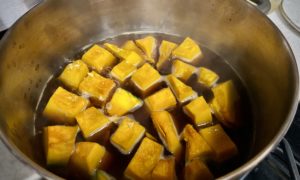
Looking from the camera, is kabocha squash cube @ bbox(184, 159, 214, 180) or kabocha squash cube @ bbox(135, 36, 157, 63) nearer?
kabocha squash cube @ bbox(184, 159, 214, 180)

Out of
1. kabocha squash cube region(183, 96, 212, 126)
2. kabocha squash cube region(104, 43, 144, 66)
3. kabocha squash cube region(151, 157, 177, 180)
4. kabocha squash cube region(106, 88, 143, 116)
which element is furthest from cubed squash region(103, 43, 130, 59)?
→ kabocha squash cube region(151, 157, 177, 180)

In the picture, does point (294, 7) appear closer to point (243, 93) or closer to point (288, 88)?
point (243, 93)

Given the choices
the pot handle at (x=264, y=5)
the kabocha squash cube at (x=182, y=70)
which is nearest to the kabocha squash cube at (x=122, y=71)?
the kabocha squash cube at (x=182, y=70)

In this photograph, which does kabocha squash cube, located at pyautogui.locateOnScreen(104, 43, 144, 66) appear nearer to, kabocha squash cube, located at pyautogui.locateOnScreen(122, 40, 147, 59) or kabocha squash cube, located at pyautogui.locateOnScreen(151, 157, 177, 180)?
kabocha squash cube, located at pyautogui.locateOnScreen(122, 40, 147, 59)

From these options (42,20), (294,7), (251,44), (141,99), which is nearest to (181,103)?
(141,99)

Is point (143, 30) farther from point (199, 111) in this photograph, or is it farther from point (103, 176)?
point (103, 176)

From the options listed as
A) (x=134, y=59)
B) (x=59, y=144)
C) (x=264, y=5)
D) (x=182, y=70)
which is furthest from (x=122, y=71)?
(x=264, y=5)

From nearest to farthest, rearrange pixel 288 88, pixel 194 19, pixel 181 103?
1. pixel 288 88
2. pixel 181 103
3. pixel 194 19
